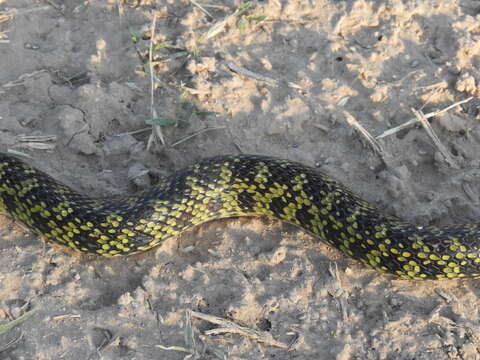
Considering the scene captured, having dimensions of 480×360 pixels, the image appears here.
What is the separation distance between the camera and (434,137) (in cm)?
620

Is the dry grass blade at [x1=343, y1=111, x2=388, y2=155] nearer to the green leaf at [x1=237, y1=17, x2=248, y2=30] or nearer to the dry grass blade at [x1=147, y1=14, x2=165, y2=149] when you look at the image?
the green leaf at [x1=237, y1=17, x2=248, y2=30]

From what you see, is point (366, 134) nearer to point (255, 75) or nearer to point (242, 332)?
point (255, 75)

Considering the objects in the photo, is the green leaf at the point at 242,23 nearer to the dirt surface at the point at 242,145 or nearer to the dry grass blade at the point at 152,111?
the dirt surface at the point at 242,145

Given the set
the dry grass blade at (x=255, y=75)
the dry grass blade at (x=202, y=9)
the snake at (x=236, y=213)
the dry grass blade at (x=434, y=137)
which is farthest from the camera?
the dry grass blade at (x=202, y=9)

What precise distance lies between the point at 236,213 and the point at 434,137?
223 cm

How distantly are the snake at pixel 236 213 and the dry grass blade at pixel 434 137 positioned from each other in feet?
3.05

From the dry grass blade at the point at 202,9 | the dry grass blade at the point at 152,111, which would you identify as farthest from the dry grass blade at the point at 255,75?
the dry grass blade at the point at 152,111

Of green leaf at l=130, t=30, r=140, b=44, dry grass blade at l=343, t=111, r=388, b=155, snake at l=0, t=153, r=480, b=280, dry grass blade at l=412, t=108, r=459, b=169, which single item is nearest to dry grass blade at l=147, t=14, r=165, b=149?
green leaf at l=130, t=30, r=140, b=44

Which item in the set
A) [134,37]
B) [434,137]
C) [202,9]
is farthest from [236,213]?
[202,9]

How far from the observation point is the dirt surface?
16.8 feet

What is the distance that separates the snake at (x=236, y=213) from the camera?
521cm

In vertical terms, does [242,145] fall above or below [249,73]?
below

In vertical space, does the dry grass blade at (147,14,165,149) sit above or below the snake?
above

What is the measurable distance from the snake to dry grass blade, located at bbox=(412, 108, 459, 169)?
36.6 inches
